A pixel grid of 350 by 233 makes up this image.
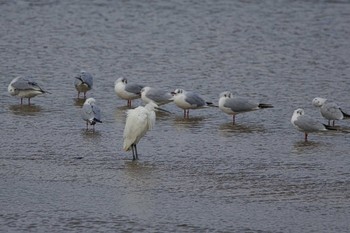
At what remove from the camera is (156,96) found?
1423 centimetres

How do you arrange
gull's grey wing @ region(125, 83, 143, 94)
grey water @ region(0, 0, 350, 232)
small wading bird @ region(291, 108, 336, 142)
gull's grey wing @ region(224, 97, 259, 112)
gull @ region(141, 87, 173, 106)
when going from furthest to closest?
gull's grey wing @ region(125, 83, 143, 94)
gull @ region(141, 87, 173, 106)
gull's grey wing @ region(224, 97, 259, 112)
small wading bird @ region(291, 108, 336, 142)
grey water @ region(0, 0, 350, 232)

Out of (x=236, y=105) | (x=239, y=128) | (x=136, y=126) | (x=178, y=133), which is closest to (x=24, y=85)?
(x=178, y=133)

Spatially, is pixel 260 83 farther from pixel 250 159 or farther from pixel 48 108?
pixel 250 159

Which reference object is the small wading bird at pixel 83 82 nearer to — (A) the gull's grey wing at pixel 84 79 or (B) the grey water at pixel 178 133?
(A) the gull's grey wing at pixel 84 79

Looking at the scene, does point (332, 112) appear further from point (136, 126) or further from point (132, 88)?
point (136, 126)

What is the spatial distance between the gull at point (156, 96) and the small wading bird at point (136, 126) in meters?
Answer: 2.47

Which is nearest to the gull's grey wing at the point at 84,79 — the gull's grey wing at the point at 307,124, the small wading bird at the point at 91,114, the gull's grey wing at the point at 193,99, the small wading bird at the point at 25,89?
the small wading bird at the point at 25,89

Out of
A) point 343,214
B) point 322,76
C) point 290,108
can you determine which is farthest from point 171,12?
point 343,214

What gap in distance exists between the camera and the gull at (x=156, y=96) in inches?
559

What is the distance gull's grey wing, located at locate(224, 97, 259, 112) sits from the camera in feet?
44.2

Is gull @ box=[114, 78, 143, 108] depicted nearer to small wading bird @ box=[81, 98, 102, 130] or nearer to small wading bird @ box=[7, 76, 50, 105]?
small wading bird @ box=[7, 76, 50, 105]

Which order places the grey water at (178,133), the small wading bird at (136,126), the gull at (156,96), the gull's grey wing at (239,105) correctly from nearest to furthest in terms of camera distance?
the grey water at (178,133) → the small wading bird at (136,126) → the gull's grey wing at (239,105) → the gull at (156,96)

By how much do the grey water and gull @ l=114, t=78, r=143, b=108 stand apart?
0.24 metres

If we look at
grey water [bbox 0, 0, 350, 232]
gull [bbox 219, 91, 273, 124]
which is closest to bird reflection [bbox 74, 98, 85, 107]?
grey water [bbox 0, 0, 350, 232]
